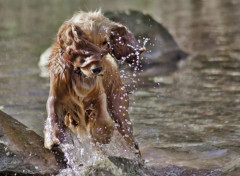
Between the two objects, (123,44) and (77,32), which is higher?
(77,32)

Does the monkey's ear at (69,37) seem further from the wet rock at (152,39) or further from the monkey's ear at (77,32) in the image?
the wet rock at (152,39)

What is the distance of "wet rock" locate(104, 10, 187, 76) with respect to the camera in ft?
42.3

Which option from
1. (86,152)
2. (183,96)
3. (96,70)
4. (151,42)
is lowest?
(151,42)

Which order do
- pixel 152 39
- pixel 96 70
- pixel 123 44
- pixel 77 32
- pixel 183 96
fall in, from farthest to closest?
pixel 152 39 < pixel 183 96 < pixel 123 44 < pixel 77 32 < pixel 96 70

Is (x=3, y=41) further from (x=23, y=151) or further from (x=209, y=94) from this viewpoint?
(x=23, y=151)

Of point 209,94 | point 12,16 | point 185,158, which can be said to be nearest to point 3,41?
point 12,16

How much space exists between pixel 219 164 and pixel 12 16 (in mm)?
18386

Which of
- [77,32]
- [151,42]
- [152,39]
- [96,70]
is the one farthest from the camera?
[152,39]

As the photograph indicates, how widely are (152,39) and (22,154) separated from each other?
8.46 metres

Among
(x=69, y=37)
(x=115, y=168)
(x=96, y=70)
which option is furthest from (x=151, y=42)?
(x=96, y=70)

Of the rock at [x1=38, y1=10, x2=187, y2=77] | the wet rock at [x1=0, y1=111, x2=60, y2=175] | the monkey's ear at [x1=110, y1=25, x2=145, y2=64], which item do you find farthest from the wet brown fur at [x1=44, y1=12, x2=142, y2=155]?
the rock at [x1=38, y1=10, x2=187, y2=77]

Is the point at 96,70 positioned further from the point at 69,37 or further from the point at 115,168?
the point at 115,168

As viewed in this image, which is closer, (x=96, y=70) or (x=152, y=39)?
(x=96, y=70)

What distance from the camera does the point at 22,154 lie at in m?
5.55
